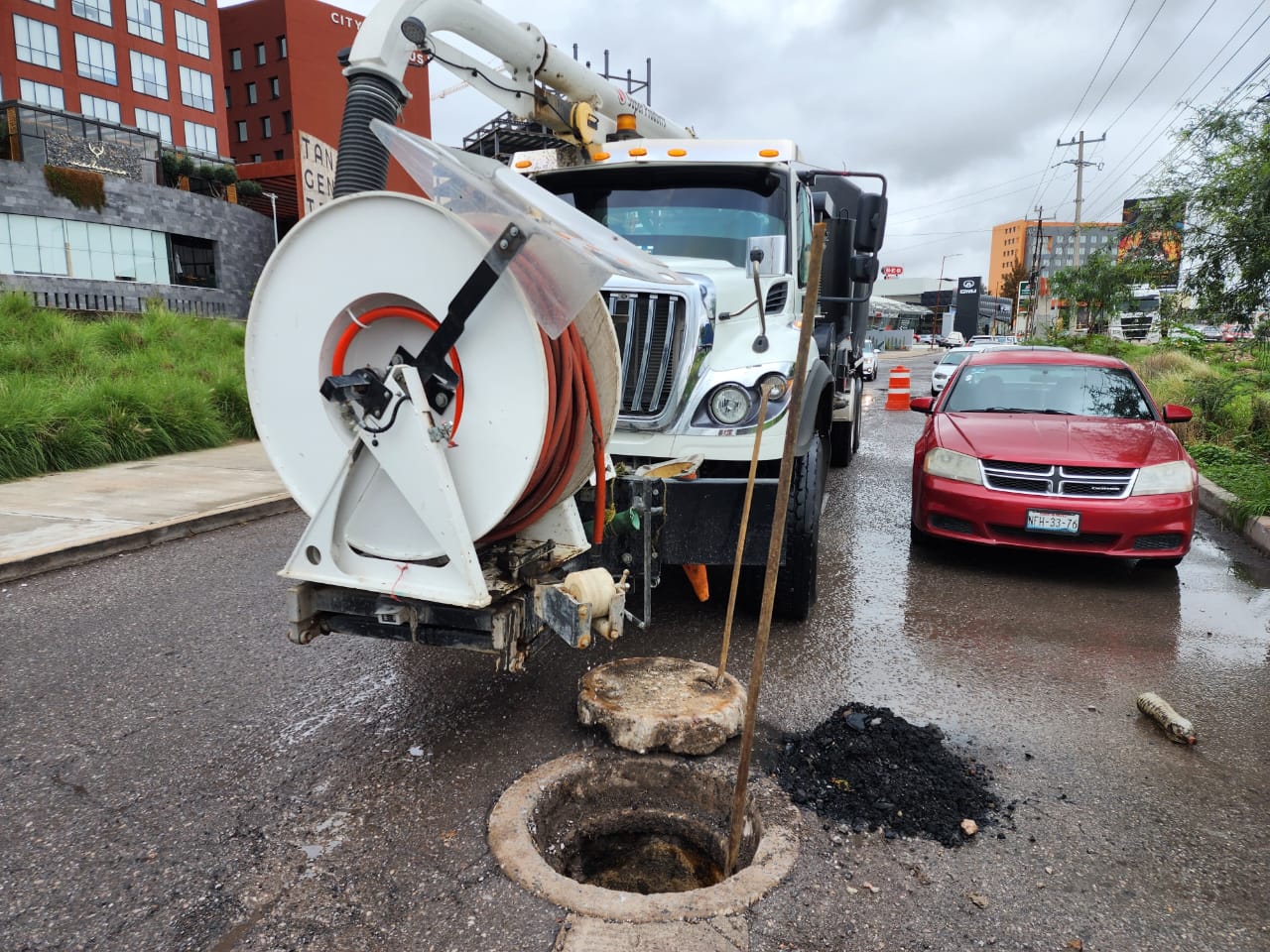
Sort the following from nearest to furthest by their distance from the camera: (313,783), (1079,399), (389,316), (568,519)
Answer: (389,316) < (313,783) < (568,519) < (1079,399)

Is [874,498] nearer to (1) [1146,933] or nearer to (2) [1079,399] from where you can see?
(2) [1079,399]

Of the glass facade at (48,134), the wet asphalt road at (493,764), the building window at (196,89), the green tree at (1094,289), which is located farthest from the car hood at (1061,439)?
the building window at (196,89)

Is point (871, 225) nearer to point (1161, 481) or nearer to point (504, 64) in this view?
point (1161, 481)

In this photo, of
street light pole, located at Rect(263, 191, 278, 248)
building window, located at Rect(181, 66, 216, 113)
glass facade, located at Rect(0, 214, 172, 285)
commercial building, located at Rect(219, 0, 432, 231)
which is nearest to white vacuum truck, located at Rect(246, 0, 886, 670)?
glass facade, located at Rect(0, 214, 172, 285)

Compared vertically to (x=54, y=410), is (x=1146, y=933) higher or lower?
lower

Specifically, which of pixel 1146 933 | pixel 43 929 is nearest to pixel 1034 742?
pixel 1146 933

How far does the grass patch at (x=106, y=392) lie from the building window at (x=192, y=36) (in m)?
41.6

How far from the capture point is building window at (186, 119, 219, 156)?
47031mm

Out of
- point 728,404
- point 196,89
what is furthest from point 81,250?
point 728,404

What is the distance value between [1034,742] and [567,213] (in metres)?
2.89

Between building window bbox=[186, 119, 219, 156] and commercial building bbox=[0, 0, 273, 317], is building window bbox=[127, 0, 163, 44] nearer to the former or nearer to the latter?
commercial building bbox=[0, 0, 273, 317]

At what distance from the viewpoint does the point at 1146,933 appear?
91.4 inches

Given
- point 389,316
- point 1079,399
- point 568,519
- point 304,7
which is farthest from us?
point 304,7

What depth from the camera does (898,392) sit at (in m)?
19.1
